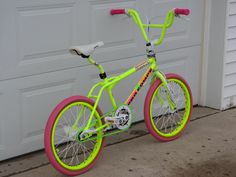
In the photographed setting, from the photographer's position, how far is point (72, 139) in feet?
12.0

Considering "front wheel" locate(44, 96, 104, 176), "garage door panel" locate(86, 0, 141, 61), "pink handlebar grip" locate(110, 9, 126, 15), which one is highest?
"pink handlebar grip" locate(110, 9, 126, 15)

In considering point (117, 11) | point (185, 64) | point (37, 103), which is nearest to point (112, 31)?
point (117, 11)

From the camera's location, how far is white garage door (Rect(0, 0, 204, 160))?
3.76m

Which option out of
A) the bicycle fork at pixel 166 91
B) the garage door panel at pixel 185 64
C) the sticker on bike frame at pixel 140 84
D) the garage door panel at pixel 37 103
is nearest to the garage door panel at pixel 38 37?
the garage door panel at pixel 37 103

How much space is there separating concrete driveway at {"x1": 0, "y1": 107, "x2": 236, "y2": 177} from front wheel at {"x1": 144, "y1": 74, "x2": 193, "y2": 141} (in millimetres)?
115

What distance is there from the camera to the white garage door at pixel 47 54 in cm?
376

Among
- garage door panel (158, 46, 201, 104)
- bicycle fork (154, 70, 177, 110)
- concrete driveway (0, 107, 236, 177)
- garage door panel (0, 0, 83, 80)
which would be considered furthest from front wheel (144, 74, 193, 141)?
garage door panel (0, 0, 83, 80)

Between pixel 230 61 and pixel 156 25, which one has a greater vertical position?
pixel 156 25

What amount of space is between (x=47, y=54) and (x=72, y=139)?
76 cm

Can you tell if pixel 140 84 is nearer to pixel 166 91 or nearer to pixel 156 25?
pixel 166 91

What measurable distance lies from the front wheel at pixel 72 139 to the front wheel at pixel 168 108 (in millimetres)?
530

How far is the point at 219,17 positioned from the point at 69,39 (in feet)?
5.89

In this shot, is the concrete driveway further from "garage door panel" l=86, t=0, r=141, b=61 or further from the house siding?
"garage door panel" l=86, t=0, r=141, b=61

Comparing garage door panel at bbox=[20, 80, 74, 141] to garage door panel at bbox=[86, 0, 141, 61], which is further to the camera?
garage door panel at bbox=[86, 0, 141, 61]
